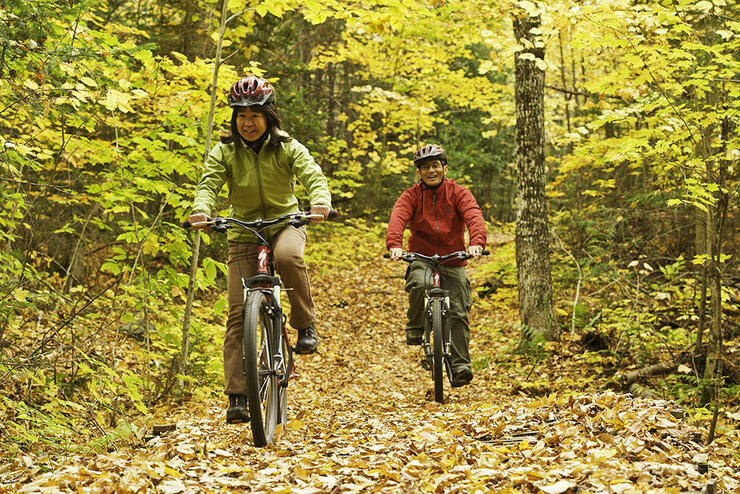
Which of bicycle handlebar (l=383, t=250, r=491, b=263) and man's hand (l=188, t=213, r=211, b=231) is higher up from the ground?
man's hand (l=188, t=213, r=211, b=231)

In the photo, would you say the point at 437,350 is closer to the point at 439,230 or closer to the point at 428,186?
the point at 439,230

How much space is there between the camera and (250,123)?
15.6 feet

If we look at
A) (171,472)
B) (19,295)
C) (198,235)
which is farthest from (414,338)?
(19,295)

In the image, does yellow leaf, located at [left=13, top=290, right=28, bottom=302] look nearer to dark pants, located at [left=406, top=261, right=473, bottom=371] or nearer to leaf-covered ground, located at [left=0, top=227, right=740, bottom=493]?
leaf-covered ground, located at [left=0, top=227, right=740, bottom=493]

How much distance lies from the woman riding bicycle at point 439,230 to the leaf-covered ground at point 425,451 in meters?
0.79

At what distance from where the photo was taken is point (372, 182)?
1984 cm

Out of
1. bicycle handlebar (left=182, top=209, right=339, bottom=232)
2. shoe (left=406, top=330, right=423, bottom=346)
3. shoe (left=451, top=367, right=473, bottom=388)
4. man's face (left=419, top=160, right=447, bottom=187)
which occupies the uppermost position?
man's face (left=419, top=160, right=447, bottom=187)

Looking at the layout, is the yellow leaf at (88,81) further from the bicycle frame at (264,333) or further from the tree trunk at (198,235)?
the tree trunk at (198,235)

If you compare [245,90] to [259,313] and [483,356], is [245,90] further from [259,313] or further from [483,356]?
[483,356]

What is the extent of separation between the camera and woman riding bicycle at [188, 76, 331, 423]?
15.4 feet


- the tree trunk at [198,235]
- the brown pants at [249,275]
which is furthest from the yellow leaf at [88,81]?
the tree trunk at [198,235]

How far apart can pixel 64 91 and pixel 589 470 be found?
4541 mm

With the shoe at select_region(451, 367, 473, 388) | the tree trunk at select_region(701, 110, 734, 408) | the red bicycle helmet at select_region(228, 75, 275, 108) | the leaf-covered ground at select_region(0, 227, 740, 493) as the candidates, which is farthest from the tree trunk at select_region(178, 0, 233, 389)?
the tree trunk at select_region(701, 110, 734, 408)

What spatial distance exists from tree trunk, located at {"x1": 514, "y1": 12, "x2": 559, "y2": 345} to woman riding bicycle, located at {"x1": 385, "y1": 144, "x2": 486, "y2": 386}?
2.60m
